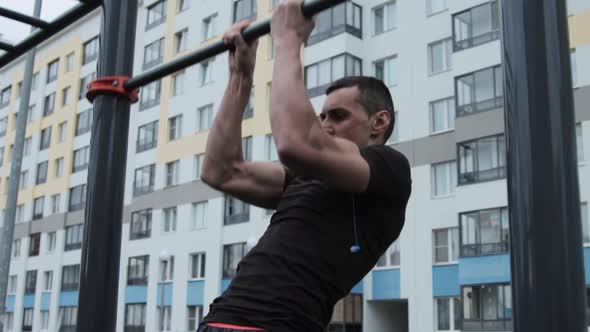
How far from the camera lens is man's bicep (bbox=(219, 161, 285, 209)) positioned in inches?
104

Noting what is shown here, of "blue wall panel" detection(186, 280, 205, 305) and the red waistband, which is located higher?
"blue wall panel" detection(186, 280, 205, 305)

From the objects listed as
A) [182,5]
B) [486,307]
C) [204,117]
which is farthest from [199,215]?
[486,307]

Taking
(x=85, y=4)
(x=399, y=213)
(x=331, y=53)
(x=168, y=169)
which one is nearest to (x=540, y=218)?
(x=399, y=213)

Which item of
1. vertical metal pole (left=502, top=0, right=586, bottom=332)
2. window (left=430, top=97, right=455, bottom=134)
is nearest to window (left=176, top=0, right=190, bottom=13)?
window (left=430, top=97, right=455, bottom=134)

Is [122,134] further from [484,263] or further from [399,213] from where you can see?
[484,263]

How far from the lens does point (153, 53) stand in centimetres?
3266

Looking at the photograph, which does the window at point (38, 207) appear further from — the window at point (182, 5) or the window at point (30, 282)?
the window at point (182, 5)

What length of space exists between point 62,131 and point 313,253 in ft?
125

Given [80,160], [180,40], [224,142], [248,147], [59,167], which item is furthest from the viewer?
[59,167]

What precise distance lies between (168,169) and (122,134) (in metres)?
28.1

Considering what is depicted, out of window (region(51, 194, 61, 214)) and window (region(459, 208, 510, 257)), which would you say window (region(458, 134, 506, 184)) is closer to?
window (region(459, 208, 510, 257))

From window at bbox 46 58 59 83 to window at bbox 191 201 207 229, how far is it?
14.2 meters

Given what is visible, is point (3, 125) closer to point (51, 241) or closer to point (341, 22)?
point (51, 241)

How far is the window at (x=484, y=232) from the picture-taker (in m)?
20.8
